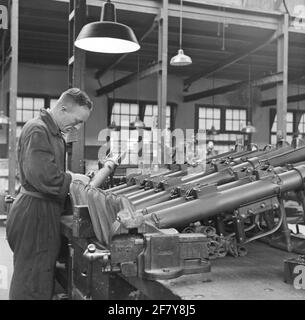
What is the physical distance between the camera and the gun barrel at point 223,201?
2.10 meters

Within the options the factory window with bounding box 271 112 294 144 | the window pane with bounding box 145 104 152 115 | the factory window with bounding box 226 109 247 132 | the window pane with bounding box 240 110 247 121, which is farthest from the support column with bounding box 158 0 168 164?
the factory window with bounding box 271 112 294 144

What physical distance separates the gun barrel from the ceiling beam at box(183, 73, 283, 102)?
5.37 metres

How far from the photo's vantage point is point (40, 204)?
2385mm

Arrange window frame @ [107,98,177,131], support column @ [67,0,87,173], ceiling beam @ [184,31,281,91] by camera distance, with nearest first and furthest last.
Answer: support column @ [67,0,87,173]
ceiling beam @ [184,31,281,91]
window frame @ [107,98,177,131]

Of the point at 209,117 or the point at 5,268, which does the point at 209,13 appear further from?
the point at 209,117

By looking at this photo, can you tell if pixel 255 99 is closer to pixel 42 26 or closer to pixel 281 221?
pixel 42 26

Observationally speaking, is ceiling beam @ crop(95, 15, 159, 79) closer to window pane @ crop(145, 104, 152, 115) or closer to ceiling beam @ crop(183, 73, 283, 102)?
window pane @ crop(145, 104, 152, 115)

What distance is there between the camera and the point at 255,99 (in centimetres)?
1305

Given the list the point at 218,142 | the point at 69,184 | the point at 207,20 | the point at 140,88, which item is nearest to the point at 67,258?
the point at 69,184

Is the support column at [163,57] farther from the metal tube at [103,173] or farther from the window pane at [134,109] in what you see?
the window pane at [134,109]

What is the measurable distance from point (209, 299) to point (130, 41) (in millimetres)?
1981

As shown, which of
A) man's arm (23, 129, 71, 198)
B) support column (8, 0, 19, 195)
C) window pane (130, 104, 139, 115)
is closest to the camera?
man's arm (23, 129, 71, 198)

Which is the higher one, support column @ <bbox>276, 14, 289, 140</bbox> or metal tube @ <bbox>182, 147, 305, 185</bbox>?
support column @ <bbox>276, 14, 289, 140</bbox>

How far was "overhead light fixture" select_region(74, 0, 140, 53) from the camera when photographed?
2.92m
